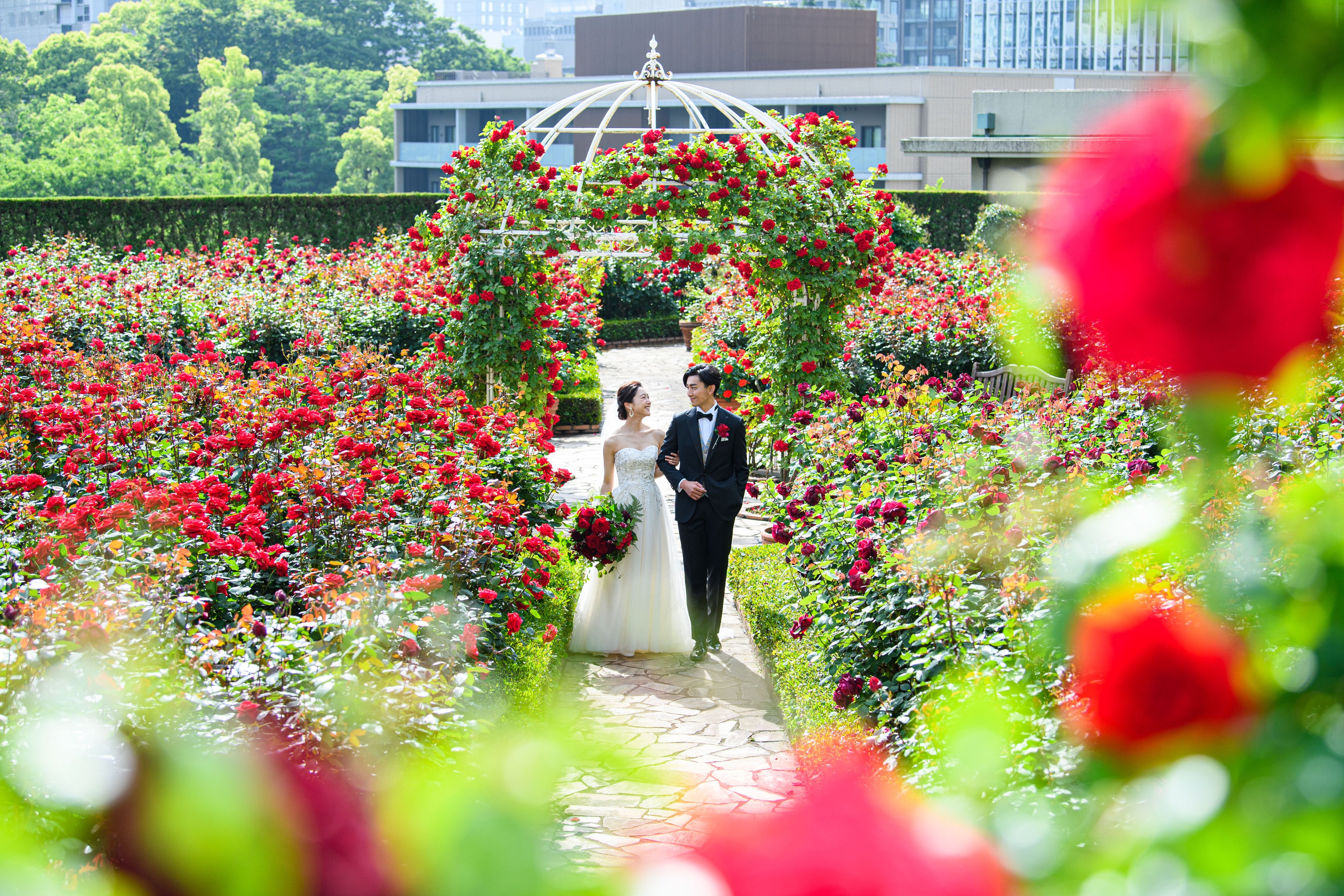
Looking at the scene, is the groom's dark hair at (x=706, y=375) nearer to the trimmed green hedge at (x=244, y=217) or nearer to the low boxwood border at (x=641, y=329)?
the low boxwood border at (x=641, y=329)

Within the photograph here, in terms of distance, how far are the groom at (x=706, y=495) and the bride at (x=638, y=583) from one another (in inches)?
7.5

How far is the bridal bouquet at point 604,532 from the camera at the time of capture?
20.8 ft

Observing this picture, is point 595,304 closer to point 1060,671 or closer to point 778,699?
point 778,699

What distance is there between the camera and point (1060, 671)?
2.96 metres

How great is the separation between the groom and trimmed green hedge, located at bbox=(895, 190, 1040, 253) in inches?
729

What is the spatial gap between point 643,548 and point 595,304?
7181 mm

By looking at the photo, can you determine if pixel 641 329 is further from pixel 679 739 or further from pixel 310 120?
pixel 310 120

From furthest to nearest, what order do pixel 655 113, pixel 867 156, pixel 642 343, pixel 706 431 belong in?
pixel 867 156 < pixel 642 343 < pixel 655 113 < pixel 706 431

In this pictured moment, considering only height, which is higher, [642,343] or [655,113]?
[655,113]

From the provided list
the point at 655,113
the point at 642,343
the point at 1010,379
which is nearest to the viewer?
the point at 655,113

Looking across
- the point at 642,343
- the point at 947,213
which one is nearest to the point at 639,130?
the point at 642,343

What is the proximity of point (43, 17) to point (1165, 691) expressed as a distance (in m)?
138

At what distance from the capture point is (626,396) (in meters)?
6.63

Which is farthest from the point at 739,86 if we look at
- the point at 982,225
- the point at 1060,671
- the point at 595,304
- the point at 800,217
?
the point at 1060,671
